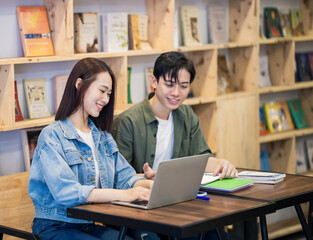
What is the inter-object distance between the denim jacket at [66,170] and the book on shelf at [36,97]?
78cm

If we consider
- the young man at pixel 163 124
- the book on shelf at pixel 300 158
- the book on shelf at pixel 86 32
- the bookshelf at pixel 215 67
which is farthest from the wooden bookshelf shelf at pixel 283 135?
the book on shelf at pixel 86 32

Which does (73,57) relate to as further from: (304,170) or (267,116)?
(304,170)

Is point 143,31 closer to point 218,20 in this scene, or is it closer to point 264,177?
point 218,20

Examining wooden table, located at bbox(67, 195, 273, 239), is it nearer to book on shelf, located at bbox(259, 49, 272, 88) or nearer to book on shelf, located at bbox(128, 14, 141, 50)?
book on shelf, located at bbox(128, 14, 141, 50)

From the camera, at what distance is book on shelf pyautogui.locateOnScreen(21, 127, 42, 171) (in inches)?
138

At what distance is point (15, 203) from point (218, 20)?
2314 millimetres

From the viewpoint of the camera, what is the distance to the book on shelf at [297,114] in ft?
17.3

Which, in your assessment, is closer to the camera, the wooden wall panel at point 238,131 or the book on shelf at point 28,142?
the book on shelf at point 28,142

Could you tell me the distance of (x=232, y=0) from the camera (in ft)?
15.6

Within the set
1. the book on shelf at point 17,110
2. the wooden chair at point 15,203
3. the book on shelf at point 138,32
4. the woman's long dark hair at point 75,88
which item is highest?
the book on shelf at point 138,32

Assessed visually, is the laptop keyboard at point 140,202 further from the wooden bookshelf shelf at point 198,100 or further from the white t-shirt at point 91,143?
the wooden bookshelf shelf at point 198,100

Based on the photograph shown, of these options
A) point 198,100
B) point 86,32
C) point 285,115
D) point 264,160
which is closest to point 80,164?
point 86,32

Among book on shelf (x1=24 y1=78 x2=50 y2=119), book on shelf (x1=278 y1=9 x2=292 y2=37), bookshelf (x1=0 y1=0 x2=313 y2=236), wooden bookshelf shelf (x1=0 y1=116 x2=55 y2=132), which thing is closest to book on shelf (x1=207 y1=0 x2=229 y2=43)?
bookshelf (x1=0 y1=0 x2=313 y2=236)

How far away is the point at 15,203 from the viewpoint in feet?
10.6
